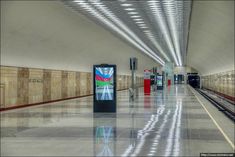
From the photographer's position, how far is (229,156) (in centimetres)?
733

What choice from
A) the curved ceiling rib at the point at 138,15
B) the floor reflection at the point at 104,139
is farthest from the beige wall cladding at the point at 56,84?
the floor reflection at the point at 104,139

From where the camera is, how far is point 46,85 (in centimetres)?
2844

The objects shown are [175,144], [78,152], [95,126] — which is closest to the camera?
[78,152]

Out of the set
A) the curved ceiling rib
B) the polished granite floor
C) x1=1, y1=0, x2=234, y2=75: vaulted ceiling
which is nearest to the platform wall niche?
x1=1, y1=0, x2=234, y2=75: vaulted ceiling

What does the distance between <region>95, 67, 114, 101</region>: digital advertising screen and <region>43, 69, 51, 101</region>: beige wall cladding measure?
34.5 ft

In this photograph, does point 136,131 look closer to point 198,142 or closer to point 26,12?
point 198,142

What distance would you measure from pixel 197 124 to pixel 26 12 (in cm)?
1011

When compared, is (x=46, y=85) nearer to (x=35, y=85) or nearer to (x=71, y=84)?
(x=35, y=85)

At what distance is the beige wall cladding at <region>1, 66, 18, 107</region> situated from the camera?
69.9 feet

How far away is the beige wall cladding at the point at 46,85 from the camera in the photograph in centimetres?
2796

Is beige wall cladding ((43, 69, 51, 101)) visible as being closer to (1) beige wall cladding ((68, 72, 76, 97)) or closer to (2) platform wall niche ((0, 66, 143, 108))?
→ (2) platform wall niche ((0, 66, 143, 108))

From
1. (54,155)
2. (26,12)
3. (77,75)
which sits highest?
(26,12)

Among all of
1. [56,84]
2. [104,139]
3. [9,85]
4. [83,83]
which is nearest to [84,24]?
[56,84]

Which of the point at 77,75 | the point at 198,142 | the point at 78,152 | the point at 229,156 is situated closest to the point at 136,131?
the point at 198,142
